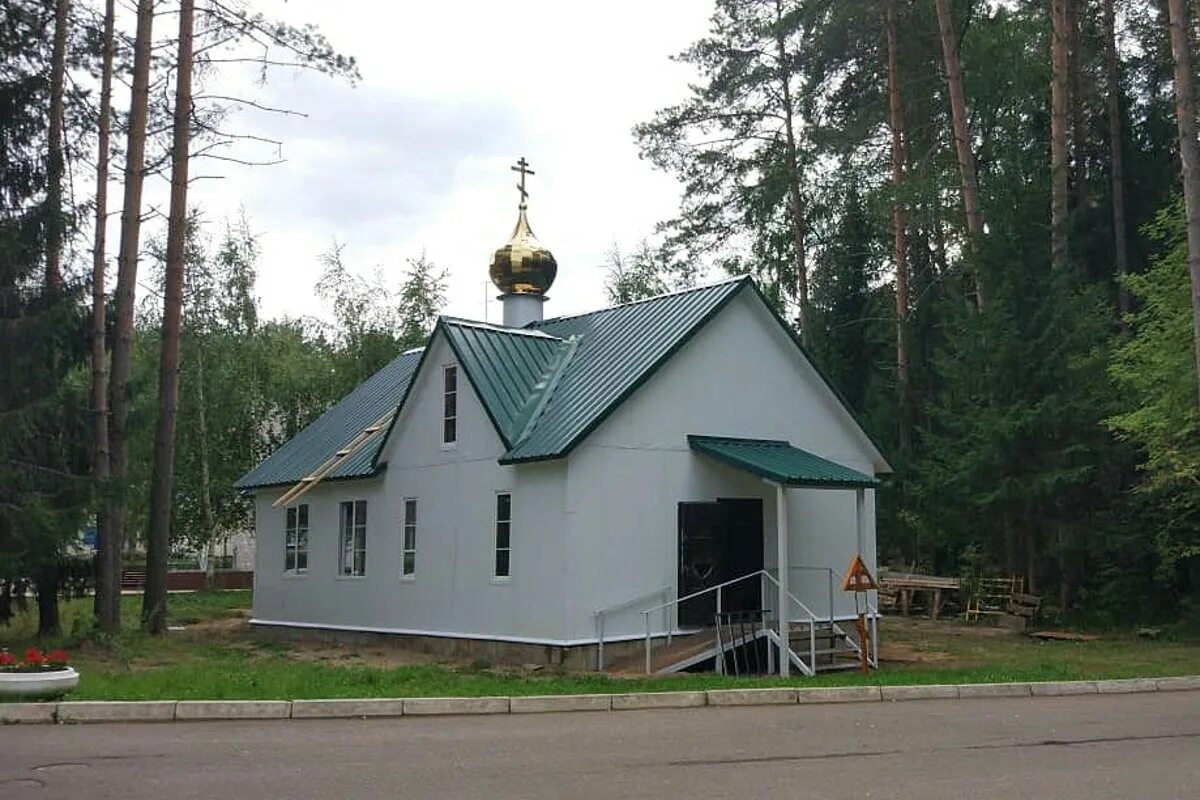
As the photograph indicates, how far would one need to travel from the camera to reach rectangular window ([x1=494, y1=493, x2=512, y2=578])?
17.6 m

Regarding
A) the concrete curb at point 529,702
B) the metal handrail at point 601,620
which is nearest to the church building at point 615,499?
the metal handrail at point 601,620

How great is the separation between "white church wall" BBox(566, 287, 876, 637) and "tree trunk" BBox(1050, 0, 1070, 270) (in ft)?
27.1

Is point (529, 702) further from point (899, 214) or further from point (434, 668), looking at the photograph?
point (899, 214)

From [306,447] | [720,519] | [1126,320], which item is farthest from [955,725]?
[306,447]

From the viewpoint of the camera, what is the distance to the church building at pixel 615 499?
54.4ft

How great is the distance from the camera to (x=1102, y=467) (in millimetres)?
23406

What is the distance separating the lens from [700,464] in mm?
17969

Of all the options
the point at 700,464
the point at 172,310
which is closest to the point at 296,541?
the point at 172,310

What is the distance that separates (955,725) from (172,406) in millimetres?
14350

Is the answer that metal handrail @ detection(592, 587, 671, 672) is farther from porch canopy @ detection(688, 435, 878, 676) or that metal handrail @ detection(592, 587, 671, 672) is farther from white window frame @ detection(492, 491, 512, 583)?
porch canopy @ detection(688, 435, 878, 676)

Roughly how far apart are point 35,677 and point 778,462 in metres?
10.4

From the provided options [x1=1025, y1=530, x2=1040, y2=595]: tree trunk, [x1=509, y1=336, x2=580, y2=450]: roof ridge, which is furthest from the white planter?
A: [x1=1025, y1=530, x2=1040, y2=595]: tree trunk

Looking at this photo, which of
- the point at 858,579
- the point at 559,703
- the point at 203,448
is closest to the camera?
the point at 559,703

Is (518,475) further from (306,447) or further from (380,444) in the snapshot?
(306,447)
